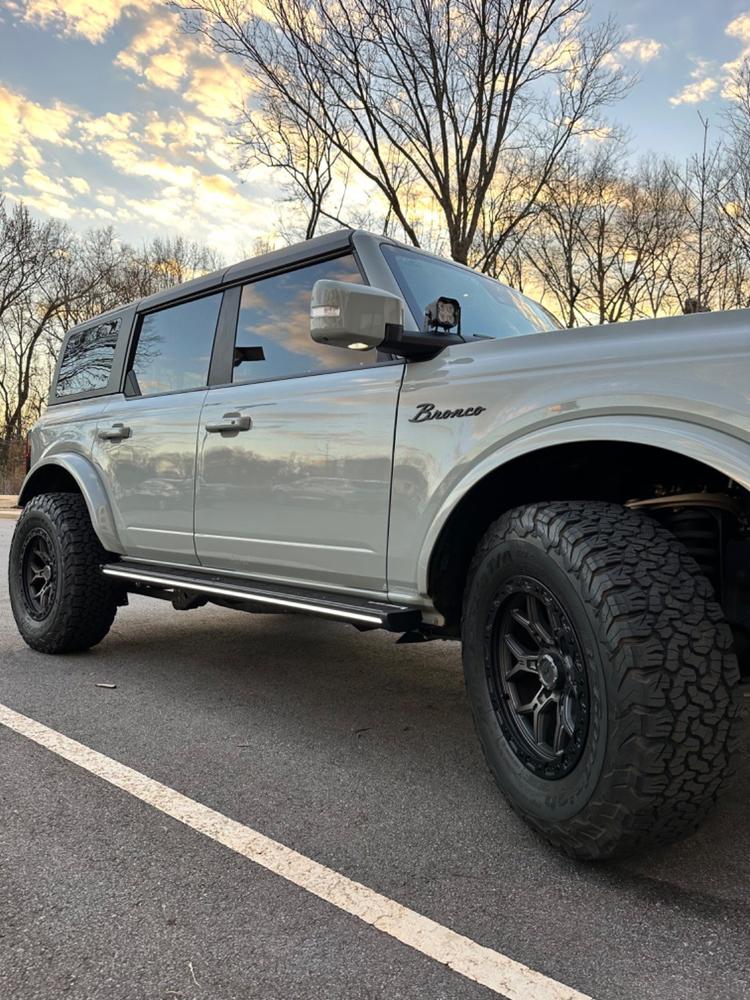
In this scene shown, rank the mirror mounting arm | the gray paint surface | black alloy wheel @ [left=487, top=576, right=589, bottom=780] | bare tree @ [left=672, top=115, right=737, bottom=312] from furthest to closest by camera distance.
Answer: bare tree @ [left=672, top=115, right=737, bottom=312] < the mirror mounting arm < black alloy wheel @ [left=487, top=576, right=589, bottom=780] < the gray paint surface

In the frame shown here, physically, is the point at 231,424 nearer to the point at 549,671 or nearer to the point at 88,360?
the point at 549,671

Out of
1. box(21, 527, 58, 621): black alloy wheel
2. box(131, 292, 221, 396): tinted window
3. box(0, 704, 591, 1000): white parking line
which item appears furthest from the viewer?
box(21, 527, 58, 621): black alloy wheel

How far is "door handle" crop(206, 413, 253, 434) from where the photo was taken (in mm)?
3176

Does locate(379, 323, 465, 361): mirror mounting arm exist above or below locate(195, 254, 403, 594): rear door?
above

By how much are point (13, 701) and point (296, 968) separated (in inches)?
97.5

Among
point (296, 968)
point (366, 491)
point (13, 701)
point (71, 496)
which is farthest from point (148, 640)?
point (296, 968)

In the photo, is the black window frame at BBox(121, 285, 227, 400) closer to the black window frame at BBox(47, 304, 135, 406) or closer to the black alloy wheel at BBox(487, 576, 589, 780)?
the black window frame at BBox(47, 304, 135, 406)

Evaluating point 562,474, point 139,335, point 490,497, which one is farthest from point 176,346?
point 562,474

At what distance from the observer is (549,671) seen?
84.3 inches

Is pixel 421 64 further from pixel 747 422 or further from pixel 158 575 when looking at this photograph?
pixel 747 422

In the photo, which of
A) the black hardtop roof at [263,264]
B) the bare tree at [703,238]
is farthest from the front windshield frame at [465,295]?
the bare tree at [703,238]

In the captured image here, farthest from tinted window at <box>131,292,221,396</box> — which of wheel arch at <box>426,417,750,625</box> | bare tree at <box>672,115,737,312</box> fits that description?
bare tree at <box>672,115,737,312</box>

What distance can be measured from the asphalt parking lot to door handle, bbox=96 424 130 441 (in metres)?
1.34

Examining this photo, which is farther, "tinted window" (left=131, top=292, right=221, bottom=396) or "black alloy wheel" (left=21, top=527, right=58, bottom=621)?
"black alloy wheel" (left=21, top=527, right=58, bottom=621)
